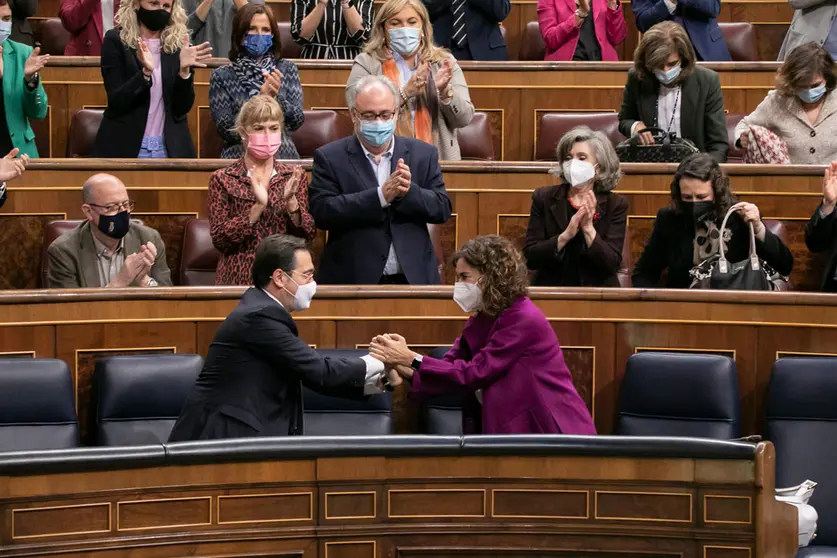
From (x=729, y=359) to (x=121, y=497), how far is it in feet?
5.75

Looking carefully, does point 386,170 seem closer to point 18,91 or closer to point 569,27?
point 18,91

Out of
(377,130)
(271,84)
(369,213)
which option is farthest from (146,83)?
(369,213)

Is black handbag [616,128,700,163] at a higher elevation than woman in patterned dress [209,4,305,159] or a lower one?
lower

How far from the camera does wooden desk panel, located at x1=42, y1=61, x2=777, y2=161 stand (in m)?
5.96

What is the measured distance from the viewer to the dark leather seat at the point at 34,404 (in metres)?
3.87

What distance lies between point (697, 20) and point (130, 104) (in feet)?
7.81

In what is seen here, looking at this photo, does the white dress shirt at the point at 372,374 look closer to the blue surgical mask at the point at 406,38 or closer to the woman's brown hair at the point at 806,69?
the blue surgical mask at the point at 406,38

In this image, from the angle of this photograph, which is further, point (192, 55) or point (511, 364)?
point (192, 55)

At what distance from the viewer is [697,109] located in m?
5.14

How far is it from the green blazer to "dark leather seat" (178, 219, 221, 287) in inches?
35.6

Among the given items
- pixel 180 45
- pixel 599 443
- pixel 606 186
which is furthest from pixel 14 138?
pixel 599 443

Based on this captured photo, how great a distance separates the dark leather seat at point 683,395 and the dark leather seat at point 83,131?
254 cm

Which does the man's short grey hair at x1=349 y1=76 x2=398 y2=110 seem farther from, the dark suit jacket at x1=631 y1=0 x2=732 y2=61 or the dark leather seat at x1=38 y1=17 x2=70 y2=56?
the dark leather seat at x1=38 y1=17 x2=70 y2=56

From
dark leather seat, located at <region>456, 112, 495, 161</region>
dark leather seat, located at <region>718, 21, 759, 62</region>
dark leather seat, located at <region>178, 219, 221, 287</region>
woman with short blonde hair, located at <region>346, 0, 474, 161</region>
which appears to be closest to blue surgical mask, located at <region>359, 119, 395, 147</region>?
woman with short blonde hair, located at <region>346, 0, 474, 161</region>
